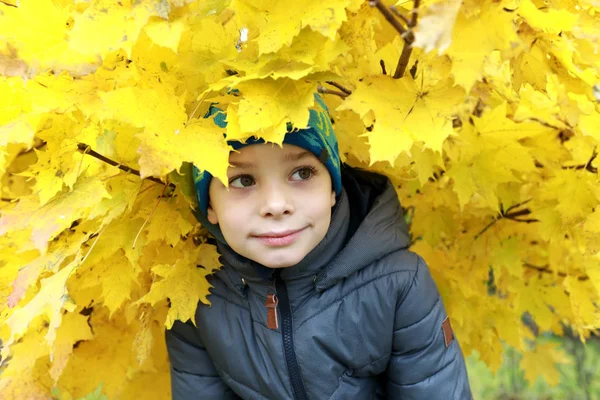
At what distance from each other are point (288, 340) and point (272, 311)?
81mm

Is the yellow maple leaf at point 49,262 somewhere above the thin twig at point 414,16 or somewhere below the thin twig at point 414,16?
below

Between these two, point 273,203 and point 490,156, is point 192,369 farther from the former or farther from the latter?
point 490,156

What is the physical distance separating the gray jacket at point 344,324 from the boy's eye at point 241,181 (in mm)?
230

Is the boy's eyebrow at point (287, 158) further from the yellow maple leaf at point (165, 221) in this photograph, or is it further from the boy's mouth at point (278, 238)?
the yellow maple leaf at point (165, 221)

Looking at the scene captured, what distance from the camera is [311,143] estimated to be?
121 cm

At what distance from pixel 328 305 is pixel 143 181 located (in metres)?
0.54

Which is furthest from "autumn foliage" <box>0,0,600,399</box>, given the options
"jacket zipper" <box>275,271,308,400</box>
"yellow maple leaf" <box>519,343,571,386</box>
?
"yellow maple leaf" <box>519,343,571,386</box>

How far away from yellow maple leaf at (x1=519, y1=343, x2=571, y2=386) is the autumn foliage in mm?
480

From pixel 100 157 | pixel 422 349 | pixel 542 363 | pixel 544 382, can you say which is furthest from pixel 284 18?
pixel 544 382

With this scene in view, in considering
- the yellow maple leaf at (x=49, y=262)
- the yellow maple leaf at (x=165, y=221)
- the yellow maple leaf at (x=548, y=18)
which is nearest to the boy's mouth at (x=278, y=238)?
the yellow maple leaf at (x=165, y=221)

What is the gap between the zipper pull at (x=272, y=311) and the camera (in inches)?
53.7

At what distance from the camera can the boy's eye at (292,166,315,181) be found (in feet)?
4.07

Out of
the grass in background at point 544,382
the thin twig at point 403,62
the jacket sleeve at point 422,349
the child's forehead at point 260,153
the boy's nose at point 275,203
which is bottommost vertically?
the grass in background at point 544,382

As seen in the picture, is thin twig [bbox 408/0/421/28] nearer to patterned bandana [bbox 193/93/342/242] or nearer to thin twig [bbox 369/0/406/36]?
thin twig [bbox 369/0/406/36]
